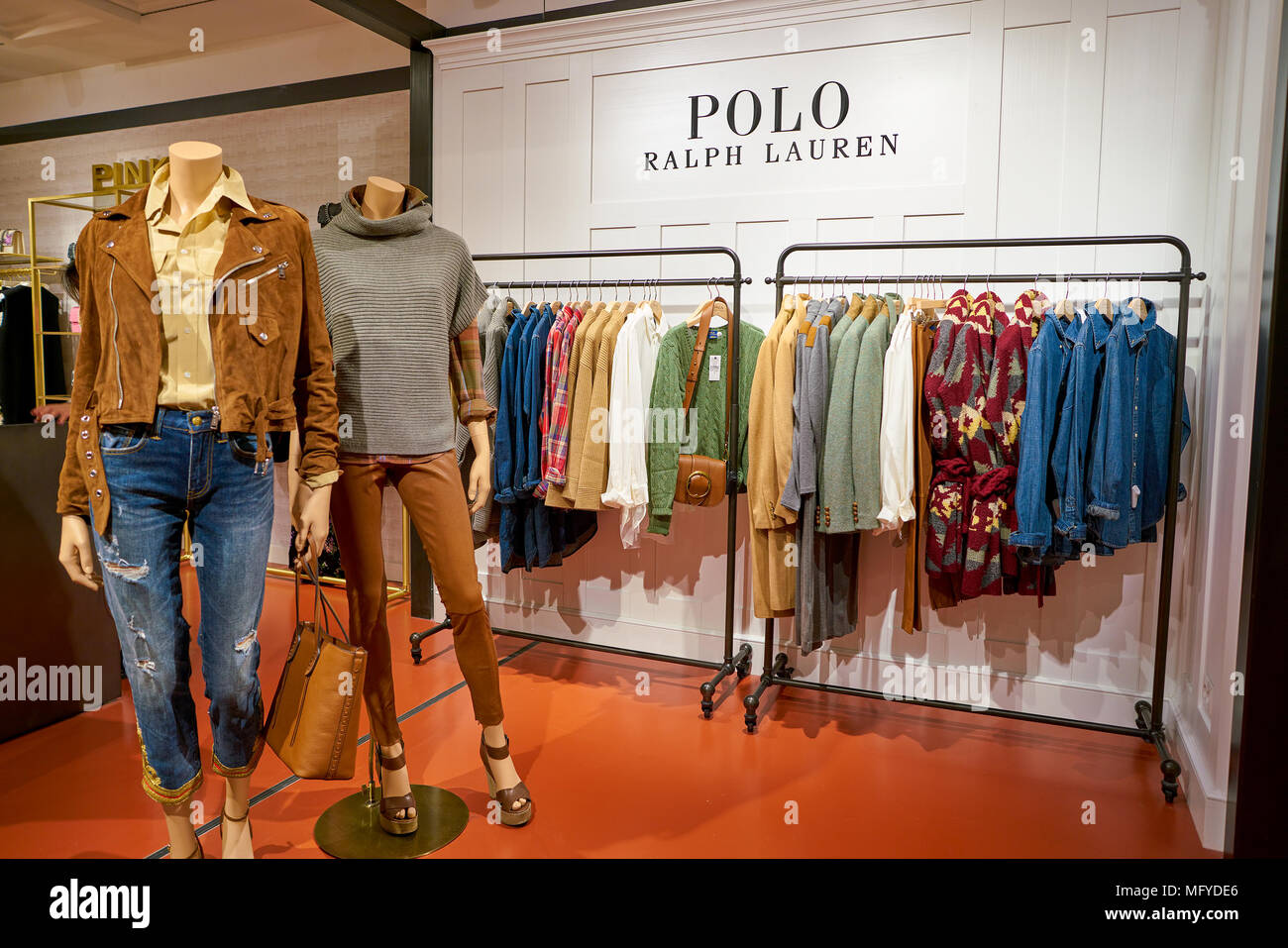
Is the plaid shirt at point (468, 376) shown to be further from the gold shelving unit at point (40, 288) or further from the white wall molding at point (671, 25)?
the gold shelving unit at point (40, 288)

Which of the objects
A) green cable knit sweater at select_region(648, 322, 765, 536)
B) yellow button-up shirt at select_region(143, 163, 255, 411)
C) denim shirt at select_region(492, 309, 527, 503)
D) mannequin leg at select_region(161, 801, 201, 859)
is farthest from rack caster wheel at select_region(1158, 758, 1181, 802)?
yellow button-up shirt at select_region(143, 163, 255, 411)

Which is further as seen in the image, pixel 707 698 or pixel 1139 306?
pixel 707 698

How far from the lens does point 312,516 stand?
6.34 ft

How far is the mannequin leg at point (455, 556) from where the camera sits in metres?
2.25

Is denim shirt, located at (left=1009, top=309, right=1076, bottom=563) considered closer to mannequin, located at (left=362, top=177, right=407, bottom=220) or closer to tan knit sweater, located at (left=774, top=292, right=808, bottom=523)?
tan knit sweater, located at (left=774, top=292, right=808, bottom=523)

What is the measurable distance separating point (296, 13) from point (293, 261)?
12.3 feet

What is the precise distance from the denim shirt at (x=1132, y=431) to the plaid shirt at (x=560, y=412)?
6.03ft

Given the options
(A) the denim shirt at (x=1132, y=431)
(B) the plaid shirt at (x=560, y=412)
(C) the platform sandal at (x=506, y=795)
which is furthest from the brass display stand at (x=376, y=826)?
(A) the denim shirt at (x=1132, y=431)

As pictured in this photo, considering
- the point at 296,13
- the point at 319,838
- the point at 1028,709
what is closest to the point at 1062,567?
the point at 1028,709

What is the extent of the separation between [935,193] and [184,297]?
266 cm

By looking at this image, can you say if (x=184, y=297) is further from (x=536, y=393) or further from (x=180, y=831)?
(x=536, y=393)
